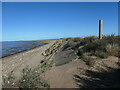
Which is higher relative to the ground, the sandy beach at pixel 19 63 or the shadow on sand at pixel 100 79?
the shadow on sand at pixel 100 79

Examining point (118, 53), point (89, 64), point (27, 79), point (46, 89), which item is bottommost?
point (46, 89)

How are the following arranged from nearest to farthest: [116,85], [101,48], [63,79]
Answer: [116,85] < [63,79] < [101,48]

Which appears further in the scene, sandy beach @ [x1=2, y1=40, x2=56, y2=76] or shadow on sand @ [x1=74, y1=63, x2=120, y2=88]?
sandy beach @ [x1=2, y1=40, x2=56, y2=76]

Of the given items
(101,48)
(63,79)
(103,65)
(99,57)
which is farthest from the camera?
(101,48)

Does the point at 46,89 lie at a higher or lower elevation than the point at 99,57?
lower

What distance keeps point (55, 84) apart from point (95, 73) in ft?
6.42

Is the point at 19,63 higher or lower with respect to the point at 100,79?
lower

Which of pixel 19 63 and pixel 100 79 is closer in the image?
pixel 100 79

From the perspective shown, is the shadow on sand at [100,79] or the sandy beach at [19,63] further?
the sandy beach at [19,63]

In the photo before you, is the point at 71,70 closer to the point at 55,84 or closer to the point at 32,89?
the point at 55,84

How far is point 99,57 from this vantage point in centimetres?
691

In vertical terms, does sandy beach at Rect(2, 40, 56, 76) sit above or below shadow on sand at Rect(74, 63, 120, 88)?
below

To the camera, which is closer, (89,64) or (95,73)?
(95,73)

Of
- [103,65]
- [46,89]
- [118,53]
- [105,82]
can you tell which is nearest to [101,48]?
[118,53]
